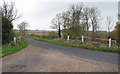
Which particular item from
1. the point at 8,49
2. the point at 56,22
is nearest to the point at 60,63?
the point at 8,49

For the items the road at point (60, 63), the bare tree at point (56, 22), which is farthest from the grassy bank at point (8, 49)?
the bare tree at point (56, 22)

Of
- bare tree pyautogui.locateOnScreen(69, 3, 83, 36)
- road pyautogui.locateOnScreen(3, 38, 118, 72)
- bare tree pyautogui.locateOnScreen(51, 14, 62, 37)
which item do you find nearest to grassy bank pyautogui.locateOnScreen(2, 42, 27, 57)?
road pyautogui.locateOnScreen(3, 38, 118, 72)

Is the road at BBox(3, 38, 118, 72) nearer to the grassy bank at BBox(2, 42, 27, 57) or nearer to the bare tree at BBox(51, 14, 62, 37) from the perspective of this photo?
the grassy bank at BBox(2, 42, 27, 57)

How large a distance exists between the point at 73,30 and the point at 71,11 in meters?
5.42

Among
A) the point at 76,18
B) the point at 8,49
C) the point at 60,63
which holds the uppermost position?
the point at 76,18

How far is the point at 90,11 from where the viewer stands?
31312 mm

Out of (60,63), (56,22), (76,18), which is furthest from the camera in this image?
(56,22)

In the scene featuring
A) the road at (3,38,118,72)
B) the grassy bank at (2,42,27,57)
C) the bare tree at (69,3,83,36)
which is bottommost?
the road at (3,38,118,72)

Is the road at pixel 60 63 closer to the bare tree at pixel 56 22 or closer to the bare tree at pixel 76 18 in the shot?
the bare tree at pixel 76 18

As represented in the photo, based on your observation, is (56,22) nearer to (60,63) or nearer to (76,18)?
(76,18)

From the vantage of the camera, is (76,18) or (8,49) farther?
(76,18)

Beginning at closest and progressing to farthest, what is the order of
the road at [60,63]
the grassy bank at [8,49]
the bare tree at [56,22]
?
the road at [60,63] → the grassy bank at [8,49] → the bare tree at [56,22]

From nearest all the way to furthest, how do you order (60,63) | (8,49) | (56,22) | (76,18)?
1. (60,63)
2. (8,49)
3. (76,18)
4. (56,22)

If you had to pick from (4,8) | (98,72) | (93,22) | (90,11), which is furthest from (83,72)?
(90,11)
